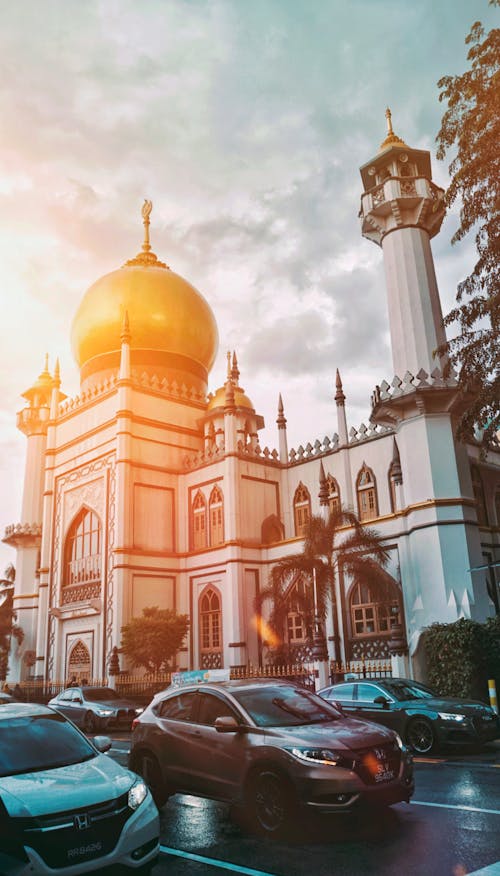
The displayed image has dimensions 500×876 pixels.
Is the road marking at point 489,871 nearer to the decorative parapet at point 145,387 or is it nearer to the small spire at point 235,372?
the decorative parapet at point 145,387

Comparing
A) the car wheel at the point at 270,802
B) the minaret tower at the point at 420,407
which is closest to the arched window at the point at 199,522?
the minaret tower at the point at 420,407

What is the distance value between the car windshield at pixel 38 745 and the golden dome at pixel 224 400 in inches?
1059

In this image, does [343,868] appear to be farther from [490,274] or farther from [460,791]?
[490,274]

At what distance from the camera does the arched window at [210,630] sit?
28.4 m

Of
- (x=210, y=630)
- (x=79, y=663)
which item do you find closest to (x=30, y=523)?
(x=79, y=663)

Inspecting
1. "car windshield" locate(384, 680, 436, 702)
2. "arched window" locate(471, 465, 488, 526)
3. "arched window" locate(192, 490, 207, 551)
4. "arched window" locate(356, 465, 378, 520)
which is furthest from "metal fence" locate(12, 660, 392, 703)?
"arched window" locate(471, 465, 488, 526)

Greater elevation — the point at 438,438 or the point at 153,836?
the point at 438,438

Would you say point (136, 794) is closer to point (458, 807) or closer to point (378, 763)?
point (378, 763)

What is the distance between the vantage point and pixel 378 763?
6.79 metres

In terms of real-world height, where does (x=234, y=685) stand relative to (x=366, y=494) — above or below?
below

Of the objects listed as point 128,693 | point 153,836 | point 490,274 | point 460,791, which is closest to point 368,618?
point 128,693

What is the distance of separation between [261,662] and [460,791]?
19.6m

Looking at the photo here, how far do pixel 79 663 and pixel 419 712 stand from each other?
72.4 ft

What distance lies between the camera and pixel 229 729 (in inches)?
284
